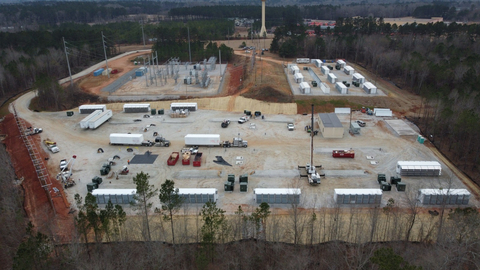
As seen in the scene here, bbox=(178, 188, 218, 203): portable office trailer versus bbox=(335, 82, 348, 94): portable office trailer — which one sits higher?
bbox=(335, 82, 348, 94): portable office trailer

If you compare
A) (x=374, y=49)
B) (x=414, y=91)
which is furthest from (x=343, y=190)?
(x=374, y=49)

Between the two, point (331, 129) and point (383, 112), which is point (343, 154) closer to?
point (331, 129)

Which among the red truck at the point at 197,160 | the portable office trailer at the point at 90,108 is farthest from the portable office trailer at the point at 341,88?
the portable office trailer at the point at 90,108

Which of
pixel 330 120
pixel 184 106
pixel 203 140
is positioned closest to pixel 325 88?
pixel 330 120

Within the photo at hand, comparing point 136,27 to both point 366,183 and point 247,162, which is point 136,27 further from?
point 366,183

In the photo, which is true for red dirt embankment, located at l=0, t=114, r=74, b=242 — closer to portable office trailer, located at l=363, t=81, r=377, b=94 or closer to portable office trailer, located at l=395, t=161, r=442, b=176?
portable office trailer, located at l=395, t=161, r=442, b=176

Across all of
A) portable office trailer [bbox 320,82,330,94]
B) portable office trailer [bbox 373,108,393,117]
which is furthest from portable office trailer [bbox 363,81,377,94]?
portable office trailer [bbox 373,108,393,117]
